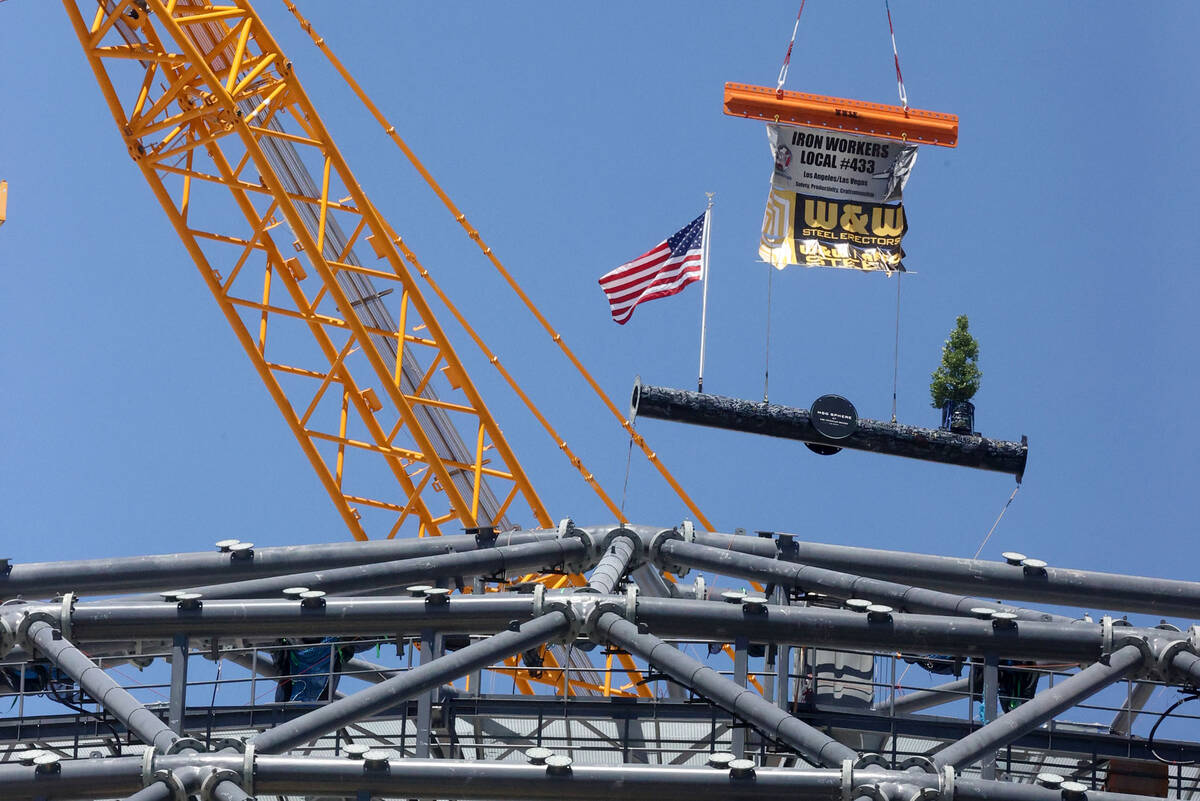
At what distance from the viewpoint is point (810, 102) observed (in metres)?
48.2

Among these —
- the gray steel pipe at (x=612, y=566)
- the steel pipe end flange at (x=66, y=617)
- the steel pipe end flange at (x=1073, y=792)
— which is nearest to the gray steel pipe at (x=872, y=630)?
the gray steel pipe at (x=612, y=566)

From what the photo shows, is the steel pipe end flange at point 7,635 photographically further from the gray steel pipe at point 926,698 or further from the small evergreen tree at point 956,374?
the small evergreen tree at point 956,374

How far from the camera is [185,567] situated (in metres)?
34.3

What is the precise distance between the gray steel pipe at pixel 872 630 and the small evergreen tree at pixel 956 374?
1700 cm

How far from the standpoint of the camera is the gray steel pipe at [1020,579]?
35.2 m

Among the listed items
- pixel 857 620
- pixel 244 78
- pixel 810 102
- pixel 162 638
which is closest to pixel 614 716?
pixel 857 620

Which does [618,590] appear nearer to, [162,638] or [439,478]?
[162,638]

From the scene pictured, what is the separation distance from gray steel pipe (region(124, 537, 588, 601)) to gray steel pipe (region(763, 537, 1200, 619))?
3.94 metres

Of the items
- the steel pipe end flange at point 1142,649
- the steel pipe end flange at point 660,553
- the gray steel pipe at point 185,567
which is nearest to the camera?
the steel pipe end flange at point 1142,649

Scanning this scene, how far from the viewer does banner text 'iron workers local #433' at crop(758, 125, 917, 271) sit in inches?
1906

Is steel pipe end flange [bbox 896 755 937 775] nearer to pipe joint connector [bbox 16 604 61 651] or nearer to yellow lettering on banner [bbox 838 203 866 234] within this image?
pipe joint connector [bbox 16 604 61 651]

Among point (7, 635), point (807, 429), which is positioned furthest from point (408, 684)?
point (807, 429)

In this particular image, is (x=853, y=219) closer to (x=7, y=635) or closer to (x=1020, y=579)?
(x=1020, y=579)

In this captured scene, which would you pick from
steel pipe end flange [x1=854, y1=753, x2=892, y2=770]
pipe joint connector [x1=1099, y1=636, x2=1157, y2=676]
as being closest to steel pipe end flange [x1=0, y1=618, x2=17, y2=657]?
steel pipe end flange [x1=854, y1=753, x2=892, y2=770]
